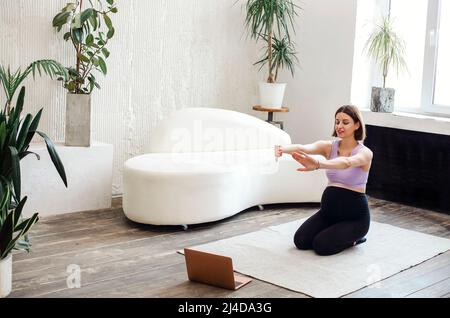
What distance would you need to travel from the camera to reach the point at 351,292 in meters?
3.38

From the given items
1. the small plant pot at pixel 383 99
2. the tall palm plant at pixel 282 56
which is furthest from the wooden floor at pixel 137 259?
the tall palm plant at pixel 282 56

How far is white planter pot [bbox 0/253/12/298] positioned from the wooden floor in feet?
0.20

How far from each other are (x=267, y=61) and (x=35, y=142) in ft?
8.94

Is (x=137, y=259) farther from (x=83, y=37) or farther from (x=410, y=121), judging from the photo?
(x=410, y=121)

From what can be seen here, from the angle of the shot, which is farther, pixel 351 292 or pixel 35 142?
Answer: pixel 35 142

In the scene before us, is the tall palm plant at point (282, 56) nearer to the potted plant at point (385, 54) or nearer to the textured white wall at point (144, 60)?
the textured white wall at point (144, 60)

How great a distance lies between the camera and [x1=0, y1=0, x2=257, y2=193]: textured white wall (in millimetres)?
4859

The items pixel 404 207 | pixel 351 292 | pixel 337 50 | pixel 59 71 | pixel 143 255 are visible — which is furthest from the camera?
pixel 337 50

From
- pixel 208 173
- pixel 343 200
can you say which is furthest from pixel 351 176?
pixel 208 173

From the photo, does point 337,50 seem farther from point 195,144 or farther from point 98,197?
point 98,197

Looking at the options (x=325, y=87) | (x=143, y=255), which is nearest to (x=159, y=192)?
(x=143, y=255)

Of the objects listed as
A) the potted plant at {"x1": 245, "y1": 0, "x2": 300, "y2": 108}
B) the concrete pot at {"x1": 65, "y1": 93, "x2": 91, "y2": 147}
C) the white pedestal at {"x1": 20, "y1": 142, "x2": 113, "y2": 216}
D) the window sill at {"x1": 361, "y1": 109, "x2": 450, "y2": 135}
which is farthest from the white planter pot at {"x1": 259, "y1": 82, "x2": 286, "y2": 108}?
the concrete pot at {"x1": 65, "y1": 93, "x2": 91, "y2": 147}

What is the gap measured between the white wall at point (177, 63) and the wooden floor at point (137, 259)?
87cm

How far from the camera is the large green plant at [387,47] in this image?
5.68 meters
